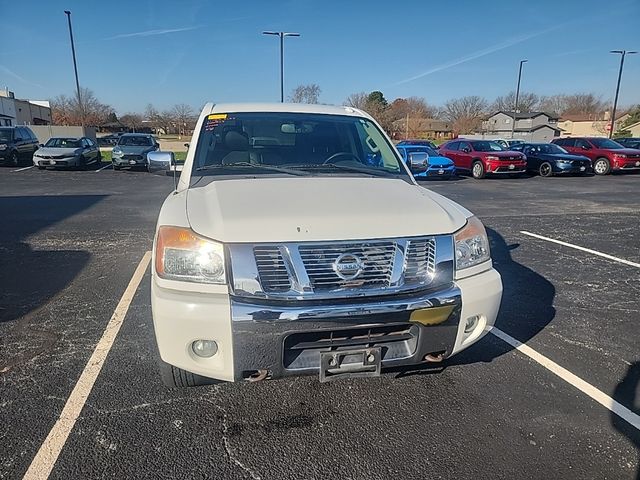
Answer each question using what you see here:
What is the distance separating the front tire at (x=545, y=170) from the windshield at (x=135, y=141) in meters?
18.4

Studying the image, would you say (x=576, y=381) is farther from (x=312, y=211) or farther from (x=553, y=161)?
(x=553, y=161)

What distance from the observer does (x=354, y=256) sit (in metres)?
2.30

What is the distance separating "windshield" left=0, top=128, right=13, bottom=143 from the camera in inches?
790

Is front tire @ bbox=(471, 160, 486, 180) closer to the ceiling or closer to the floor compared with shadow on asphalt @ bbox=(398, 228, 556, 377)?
closer to the ceiling

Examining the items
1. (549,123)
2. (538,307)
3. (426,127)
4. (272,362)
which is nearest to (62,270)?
(272,362)

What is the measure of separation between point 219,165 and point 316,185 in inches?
37.0

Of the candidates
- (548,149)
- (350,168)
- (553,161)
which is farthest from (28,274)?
(548,149)

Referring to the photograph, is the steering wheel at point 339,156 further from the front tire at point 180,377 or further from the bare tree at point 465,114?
the bare tree at point 465,114

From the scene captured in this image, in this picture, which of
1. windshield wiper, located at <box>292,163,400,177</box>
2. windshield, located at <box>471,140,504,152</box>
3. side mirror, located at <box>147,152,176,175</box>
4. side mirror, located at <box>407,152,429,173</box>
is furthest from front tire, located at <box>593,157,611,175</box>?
side mirror, located at <box>147,152,176,175</box>

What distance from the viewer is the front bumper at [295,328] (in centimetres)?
216

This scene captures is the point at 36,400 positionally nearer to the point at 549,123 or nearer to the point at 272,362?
the point at 272,362

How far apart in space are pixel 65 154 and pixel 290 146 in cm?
1820

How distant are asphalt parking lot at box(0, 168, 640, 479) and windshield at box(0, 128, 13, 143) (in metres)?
19.0

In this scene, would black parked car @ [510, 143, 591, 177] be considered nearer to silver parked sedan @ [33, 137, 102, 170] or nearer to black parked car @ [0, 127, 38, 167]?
silver parked sedan @ [33, 137, 102, 170]
